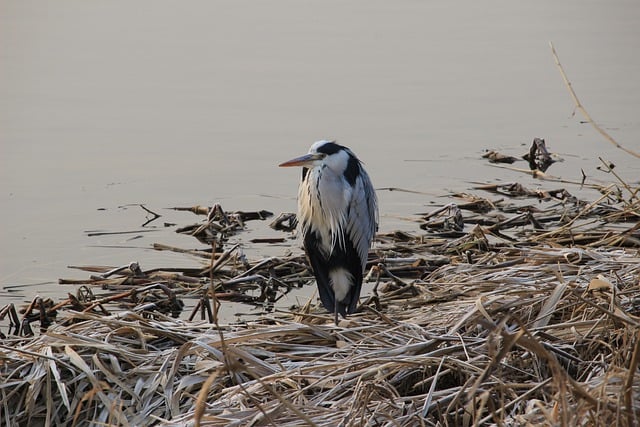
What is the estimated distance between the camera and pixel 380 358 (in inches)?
143

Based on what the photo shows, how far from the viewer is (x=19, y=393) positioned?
13.2 feet

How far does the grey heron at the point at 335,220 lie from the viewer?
5.37 m

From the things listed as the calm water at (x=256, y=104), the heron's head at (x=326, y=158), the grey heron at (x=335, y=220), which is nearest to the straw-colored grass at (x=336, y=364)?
the grey heron at (x=335, y=220)

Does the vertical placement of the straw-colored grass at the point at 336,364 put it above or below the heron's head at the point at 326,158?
below

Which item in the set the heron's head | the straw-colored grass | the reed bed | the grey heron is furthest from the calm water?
the straw-colored grass

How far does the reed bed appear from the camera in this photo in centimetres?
311

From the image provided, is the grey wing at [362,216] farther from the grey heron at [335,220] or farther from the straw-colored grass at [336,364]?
the straw-colored grass at [336,364]

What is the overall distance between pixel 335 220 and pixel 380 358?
1.83 m

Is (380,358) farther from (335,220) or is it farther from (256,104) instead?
(256,104)

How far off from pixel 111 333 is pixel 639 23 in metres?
11.3

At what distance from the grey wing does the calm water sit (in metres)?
1.41

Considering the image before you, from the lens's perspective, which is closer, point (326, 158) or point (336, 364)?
point (336, 364)

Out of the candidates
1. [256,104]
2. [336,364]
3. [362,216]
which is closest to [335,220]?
[362,216]

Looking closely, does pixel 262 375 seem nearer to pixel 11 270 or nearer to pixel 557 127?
pixel 11 270
